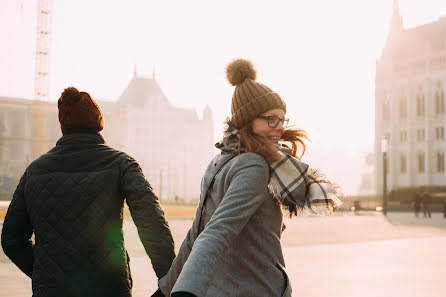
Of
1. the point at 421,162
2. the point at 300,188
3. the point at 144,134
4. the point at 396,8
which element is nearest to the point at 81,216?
the point at 300,188

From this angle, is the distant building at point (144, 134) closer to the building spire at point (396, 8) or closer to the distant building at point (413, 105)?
the distant building at point (413, 105)

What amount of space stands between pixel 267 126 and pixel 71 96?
107 cm

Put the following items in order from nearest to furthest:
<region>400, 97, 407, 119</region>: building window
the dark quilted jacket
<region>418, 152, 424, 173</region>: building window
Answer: the dark quilted jacket → <region>418, 152, 424, 173</region>: building window → <region>400, 97, 407, 119</region>: building window

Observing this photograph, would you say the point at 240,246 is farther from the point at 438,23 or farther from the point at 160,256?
the point at 438,23

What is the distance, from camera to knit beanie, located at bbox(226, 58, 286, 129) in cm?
259

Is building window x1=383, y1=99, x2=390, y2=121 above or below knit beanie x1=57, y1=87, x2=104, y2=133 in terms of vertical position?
above

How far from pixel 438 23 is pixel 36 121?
172 ft

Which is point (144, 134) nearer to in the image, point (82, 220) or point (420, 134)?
point (420, 134)

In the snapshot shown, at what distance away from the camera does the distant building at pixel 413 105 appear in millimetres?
72000

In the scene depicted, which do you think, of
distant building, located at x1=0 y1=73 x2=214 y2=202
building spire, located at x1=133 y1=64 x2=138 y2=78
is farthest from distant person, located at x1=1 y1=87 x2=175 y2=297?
building spire, located at x1=133 y1=64 x2=138 y2=78

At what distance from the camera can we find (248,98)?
103 inches

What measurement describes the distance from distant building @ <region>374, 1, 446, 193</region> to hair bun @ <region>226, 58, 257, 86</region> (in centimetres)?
7124

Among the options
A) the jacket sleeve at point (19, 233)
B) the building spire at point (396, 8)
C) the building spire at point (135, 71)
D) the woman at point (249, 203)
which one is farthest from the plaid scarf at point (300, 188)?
the building spire at point (135, 71)

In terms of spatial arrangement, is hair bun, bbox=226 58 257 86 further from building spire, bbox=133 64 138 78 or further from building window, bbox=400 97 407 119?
building spire, bbox=133 64 138 78
